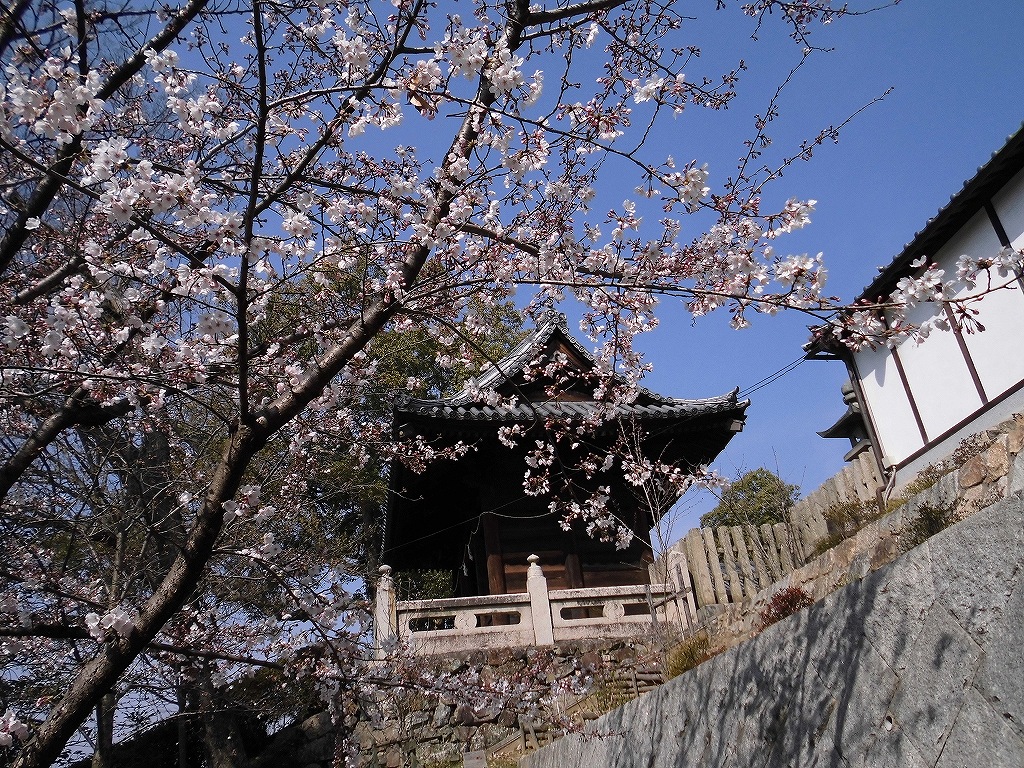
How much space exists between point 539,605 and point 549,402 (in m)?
3.67

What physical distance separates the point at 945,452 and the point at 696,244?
28.1 feet

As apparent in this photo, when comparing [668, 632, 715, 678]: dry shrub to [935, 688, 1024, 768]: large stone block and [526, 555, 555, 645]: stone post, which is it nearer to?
[935, 688, 1024, 768]: large stone block

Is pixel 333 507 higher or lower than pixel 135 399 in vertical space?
higher

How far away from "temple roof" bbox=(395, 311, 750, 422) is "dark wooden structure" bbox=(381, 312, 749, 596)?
0.06ft

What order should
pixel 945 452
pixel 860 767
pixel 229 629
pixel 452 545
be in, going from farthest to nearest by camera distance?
pixel 452 545
pixel 945 452
pixel 229 629
pixel 860 767

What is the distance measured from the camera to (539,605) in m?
10.9

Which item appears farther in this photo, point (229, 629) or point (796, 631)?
point (229, 629)

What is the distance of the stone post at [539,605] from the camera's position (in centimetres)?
1074

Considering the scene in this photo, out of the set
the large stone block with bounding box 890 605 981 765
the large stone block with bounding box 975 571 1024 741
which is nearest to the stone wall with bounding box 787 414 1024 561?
the large stone block with bounding box 890 605 981 765

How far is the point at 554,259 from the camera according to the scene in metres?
4.45

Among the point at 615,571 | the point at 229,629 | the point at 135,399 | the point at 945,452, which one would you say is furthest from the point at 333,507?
the point at 135,399

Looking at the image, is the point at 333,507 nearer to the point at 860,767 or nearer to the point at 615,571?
the point at 615,571

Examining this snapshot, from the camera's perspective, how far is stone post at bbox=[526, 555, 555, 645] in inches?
423

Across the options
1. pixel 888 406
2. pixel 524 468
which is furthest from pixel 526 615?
pixel 888 406
